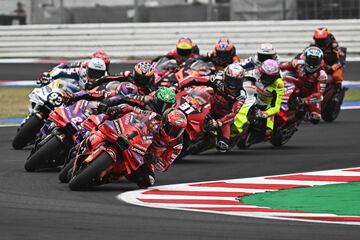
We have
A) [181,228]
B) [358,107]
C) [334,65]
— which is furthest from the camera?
[358,107]

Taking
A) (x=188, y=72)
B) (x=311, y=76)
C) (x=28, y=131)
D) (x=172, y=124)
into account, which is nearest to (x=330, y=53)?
(x=311, y=76)

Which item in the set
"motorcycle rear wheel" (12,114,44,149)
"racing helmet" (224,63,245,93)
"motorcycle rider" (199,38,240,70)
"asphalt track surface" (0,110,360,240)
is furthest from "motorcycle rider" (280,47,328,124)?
"motorcycle rear wheel" (12,114,44,149)

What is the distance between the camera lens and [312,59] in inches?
766

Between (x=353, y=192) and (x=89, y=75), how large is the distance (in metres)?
4.63

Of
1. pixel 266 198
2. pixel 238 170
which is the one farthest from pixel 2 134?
pixel 266 198

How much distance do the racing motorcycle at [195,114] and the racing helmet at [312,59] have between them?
373cm

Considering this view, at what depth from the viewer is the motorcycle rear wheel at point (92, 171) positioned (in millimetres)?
12047

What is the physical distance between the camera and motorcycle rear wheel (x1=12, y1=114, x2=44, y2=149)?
16141 mm

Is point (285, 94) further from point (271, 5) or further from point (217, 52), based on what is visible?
point (271, 5)

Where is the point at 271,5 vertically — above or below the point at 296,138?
above

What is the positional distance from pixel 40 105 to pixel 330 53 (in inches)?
299

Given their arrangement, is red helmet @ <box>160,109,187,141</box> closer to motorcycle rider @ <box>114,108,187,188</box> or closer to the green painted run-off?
motorcycle rider @ <box>114,108,187,188</box>

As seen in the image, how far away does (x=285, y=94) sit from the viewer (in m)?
18.4

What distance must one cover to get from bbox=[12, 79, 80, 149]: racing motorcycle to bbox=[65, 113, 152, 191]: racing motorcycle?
2845 millimetres
